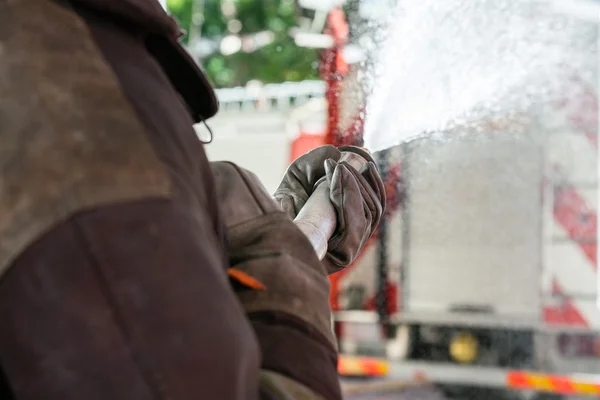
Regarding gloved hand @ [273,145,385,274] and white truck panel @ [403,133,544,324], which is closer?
gloved hand @ [273,145,385,274]

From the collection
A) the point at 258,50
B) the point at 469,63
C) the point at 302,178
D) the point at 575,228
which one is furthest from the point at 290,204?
the point at 258,50

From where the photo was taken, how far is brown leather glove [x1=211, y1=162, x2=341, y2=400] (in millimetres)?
781

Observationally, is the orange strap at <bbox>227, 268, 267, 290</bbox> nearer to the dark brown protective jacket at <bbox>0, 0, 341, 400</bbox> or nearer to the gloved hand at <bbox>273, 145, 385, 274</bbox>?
the dark brown protective jacket at <bbox>0, 0, 341, 400</bbox>

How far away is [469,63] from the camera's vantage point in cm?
262

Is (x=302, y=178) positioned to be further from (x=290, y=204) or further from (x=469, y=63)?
(x=469, y=63)

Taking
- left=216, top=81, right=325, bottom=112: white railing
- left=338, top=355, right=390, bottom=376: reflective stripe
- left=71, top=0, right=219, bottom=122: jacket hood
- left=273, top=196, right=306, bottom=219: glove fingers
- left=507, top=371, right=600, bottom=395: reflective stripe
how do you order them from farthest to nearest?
left=216, top=81, right=325, bottom=112: white railing
left=338, top=355, right=390, bottom=376: reflective stripe
left=507, top=371, right=600, bottom=395: reflective stripe
left=273, top=196, right=306, bottom=219: glove fingers
left=71, top=0, right=219, bottom=122: jacket hood

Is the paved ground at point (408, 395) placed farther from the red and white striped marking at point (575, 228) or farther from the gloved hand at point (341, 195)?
the gloved hand at point (341, 195)

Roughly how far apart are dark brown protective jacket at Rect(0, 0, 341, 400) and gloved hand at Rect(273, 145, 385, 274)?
0.74 metres

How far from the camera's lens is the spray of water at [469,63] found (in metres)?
2.14

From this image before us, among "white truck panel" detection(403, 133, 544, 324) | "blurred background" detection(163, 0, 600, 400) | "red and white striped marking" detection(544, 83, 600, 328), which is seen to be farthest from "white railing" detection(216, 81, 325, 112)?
"red and white striped marking" detection(544, 83, 600, 328)

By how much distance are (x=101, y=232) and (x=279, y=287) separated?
0.30 metres

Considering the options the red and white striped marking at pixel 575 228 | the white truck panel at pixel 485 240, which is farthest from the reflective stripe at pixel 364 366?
the red and white striped marking at pixel 575 228

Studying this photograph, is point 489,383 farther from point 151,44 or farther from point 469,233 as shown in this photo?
point 151,44

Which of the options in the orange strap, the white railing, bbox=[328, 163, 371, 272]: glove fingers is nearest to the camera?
the orange strap
